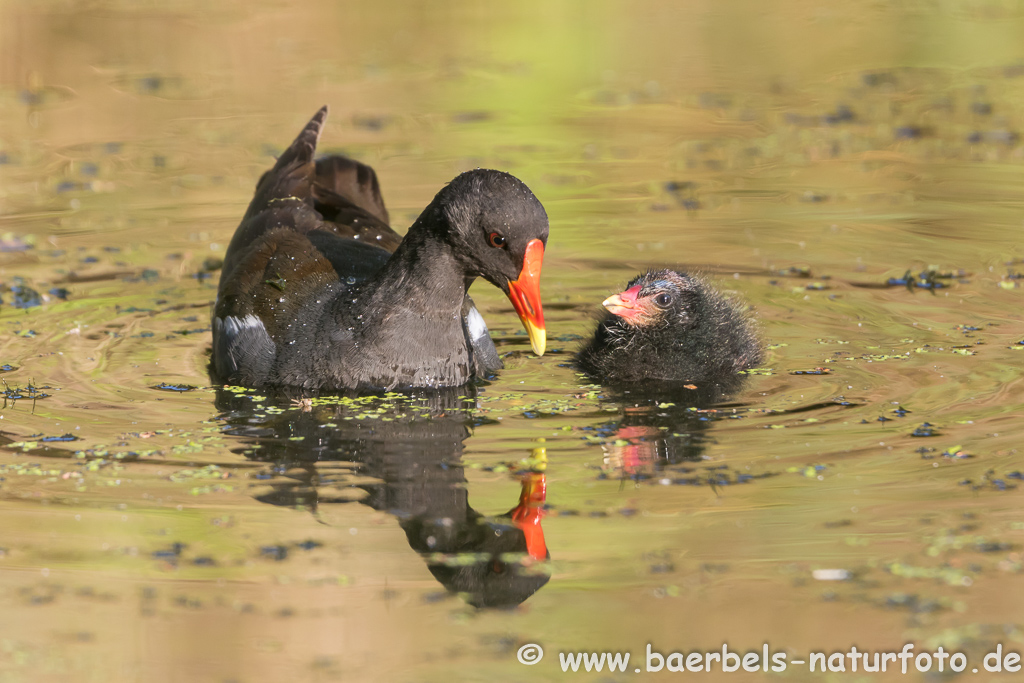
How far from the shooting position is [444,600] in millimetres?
4203

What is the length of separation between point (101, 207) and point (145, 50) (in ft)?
17.4

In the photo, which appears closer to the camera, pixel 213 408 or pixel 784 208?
pixel 213 408

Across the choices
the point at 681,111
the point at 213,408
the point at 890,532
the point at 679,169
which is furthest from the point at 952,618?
the point at 681,111

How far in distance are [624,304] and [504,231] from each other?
1.02 meters

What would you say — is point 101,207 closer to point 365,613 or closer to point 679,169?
point 679,169

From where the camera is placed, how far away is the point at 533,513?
4.80m

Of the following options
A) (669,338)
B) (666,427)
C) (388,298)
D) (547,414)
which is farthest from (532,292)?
(669,338)

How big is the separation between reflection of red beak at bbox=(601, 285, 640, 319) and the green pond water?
16.4 inches

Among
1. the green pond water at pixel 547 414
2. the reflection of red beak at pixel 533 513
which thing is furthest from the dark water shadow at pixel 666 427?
the reflection of red beak at pixel 533 513

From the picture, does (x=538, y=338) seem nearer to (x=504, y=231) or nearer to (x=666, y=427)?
(x=504, y=231)

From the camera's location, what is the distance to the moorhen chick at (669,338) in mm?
6656

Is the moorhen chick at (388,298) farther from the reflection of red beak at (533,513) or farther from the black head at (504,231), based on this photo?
the reflection of red beak at (533,513)

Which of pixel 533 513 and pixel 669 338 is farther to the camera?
pixel 669 338

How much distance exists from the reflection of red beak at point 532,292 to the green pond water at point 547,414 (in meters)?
0.36
